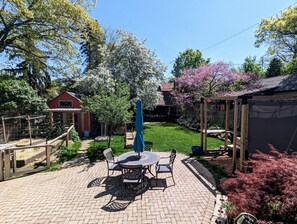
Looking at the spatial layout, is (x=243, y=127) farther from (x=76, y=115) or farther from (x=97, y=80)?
(x=76, y=115)

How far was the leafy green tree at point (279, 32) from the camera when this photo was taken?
13.1 m

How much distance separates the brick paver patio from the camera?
15.0ft

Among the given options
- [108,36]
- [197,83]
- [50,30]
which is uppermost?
[108,36]

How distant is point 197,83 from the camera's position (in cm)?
2120

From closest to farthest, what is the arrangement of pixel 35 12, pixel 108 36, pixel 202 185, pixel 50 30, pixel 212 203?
pixel 212 203 < pixel 202 185 < pixel 35 12 < pixel 50 30 < pixel 108 36

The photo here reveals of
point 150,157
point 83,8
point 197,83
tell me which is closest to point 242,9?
point 197,83

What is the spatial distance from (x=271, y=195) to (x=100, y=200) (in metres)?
4.14

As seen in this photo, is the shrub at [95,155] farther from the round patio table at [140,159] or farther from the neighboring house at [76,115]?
the neighboring house at [76,115]

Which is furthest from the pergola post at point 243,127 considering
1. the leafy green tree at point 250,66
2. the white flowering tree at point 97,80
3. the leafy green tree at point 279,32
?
the leafy green tree at point 250,66

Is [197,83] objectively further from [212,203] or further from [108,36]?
[212,203]

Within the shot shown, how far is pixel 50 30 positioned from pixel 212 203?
47.3ft

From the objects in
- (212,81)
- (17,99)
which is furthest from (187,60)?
(17,99)

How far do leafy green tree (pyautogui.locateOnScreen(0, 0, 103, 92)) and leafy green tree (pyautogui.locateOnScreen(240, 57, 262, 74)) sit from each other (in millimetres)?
27541

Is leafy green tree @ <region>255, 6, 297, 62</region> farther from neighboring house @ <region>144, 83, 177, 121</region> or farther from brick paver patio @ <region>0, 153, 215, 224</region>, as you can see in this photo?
neighboring house @ <region>144, 83, 177, 121</region>
